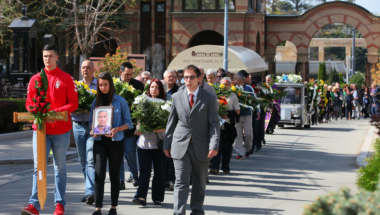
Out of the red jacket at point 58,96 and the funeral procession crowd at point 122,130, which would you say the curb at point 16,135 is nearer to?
the funeral procession crowd at point 122,130

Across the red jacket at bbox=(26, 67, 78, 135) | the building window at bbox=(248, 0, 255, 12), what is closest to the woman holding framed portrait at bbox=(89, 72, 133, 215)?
the red jacket at bbox=(26, 67, 78, 135)

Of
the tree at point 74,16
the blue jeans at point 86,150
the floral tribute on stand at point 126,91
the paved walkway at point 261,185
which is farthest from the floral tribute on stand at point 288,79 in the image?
the blue jeans at point 86,150

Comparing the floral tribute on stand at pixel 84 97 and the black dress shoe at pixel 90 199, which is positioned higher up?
the floral tribute on stand at pixel 84 97

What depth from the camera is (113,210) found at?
6.41m

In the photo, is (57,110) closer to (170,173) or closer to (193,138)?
(193,138)

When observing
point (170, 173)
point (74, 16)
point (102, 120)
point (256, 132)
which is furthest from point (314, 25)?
point (102, 120)

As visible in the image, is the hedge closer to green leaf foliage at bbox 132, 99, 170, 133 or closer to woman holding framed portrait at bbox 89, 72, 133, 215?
green leaf foliage at bbox 132, 99, 170, 133

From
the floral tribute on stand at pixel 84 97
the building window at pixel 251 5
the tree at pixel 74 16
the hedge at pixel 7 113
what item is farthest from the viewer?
the building window at pixel 251 5

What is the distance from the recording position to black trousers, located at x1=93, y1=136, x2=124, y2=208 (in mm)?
6355

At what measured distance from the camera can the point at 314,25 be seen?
3503 centimetres

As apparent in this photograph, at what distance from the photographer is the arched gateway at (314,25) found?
3462 centimetres

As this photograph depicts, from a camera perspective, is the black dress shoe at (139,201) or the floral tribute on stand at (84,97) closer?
the black dress shoe at (139,201)

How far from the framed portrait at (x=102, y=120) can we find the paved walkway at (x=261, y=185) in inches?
49.0

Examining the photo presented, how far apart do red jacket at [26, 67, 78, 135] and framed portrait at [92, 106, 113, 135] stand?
12.2 inches
